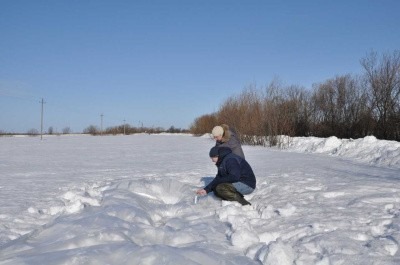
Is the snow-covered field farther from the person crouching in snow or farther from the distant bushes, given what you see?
the distant bushes

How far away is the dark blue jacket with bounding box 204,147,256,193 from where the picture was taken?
514 centimetres

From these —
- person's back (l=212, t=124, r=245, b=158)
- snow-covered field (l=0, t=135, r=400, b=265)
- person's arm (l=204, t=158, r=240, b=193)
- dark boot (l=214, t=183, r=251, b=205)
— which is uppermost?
person's back (l=212, t=124, r=245, b=158)

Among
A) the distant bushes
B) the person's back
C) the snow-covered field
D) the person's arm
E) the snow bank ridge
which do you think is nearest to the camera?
the snow-covered field

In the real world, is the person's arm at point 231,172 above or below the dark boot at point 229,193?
above

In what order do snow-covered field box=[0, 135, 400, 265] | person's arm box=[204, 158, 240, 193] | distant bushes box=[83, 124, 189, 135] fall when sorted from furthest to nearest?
distant bushes box=[83, 124, 189, 135], person's arm box=[204, 158, 240, 193], snow-covered field box=[0, 135, 400, 265]

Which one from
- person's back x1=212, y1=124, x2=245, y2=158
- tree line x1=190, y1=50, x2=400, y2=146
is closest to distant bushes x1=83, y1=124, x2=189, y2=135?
tree line x1=190, y1=50, x2=400, y2=146

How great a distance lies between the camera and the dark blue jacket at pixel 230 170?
5141mm

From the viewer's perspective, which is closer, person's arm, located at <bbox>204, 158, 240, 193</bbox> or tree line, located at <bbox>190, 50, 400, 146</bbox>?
person's arm, located at <bbox>204, 158, 240, 193</bbox>

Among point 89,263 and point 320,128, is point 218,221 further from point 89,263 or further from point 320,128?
point 320,128

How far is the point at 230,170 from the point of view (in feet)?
16.9

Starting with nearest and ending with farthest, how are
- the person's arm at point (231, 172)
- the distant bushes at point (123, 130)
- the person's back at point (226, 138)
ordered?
the person's arm at point (231, 172)
the person's back at point (226, 138)
the distant bushes at point (123, 130)

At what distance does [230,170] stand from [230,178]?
115 mm

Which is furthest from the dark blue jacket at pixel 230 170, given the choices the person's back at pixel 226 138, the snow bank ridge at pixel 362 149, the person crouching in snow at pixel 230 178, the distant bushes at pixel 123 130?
the distant bushes at pixel 123 130

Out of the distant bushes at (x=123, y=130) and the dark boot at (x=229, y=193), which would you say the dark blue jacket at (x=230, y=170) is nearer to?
the dark boot at (x=229, y=193)
